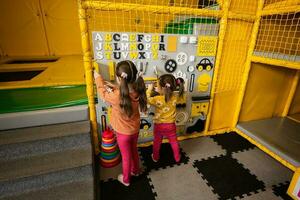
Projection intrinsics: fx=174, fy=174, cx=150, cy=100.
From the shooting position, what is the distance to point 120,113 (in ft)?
4.88

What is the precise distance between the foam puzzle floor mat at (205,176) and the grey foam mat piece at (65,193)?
0.30m

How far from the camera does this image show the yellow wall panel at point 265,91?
2512mm

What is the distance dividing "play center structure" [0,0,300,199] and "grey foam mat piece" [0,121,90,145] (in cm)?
6

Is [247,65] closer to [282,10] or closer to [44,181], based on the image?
[282,10]

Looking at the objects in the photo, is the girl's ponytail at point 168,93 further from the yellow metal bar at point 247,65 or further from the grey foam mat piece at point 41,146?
the yellow metal bar at point 247,65

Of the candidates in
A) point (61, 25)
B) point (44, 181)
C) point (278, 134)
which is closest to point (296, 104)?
point (278, 134)

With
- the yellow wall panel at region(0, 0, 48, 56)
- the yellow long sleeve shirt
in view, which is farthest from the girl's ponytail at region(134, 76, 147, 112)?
the yellow wall panel at region(0, 0, 48, 56)

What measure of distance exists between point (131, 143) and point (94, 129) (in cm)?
63

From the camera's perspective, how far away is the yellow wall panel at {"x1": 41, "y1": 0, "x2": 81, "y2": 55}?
3.45 metres

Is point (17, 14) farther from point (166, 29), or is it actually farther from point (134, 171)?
point (134, 171)

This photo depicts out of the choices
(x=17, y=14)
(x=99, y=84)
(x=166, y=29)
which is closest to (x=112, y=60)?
(x=99, y=84)

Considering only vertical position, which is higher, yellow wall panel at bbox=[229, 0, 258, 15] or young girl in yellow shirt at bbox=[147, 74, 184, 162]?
yellow wall panel at bbox=[229, 0, 258, 15]

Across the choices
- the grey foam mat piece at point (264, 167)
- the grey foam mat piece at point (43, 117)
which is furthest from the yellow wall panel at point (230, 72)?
the grey foam mat piece at point (43, 117)

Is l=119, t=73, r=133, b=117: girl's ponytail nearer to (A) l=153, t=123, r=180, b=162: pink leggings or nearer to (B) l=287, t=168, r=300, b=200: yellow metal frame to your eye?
(A) l=153, t=123, r=180, b=162: pink leggings
